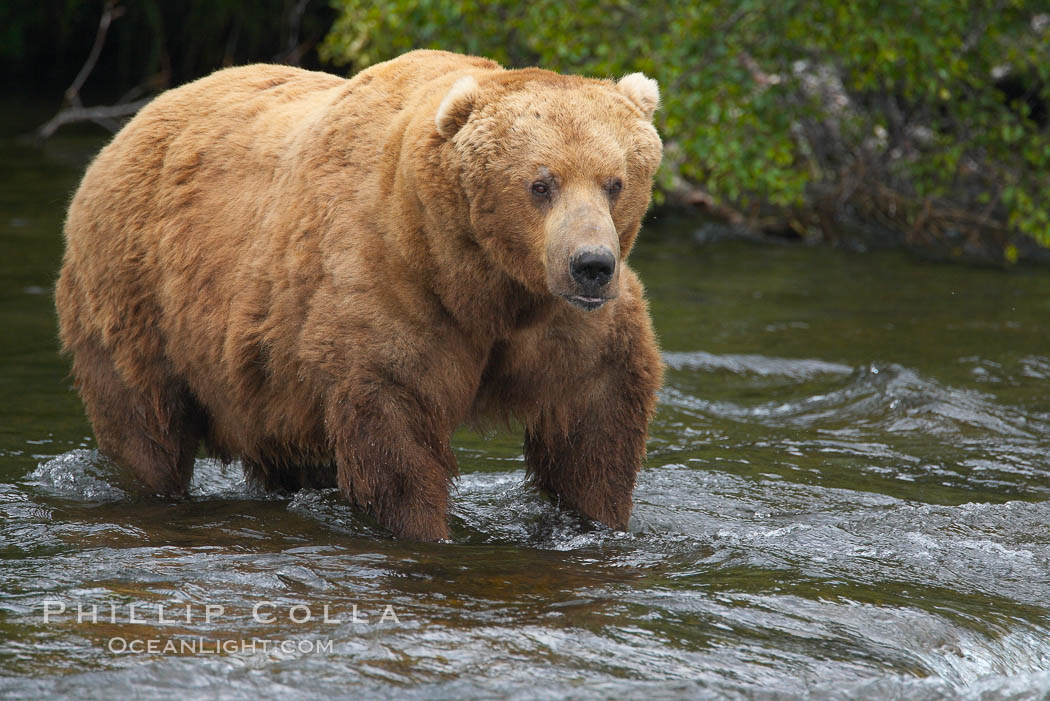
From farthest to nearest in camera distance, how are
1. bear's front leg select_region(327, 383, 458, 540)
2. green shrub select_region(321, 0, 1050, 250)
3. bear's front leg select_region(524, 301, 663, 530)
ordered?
green shrub select_region(321, 0, 1050, 250), bear's front leg select_region(524, 301, 663, 530), bear's front leg select_region(327, 383, 458, 540)

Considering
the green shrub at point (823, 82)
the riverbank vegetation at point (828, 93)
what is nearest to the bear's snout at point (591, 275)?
the riverbank vegetation at point (828, 93)

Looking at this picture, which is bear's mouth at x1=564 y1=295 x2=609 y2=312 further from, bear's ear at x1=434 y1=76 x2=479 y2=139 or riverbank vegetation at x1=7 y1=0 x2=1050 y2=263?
riverbank vegetation at x1=7 y1=0 x2=1050 y2=263

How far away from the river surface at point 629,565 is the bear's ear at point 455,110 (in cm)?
149

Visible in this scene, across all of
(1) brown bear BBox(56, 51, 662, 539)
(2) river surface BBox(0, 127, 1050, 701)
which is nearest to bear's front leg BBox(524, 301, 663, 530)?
(1) brown bear BBox(56, 51, 662, 539)

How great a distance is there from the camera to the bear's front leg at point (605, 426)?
4.94 metres

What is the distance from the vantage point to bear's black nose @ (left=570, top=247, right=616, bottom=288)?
13.8ft

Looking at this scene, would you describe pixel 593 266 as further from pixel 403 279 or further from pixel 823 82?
pixel 823 82

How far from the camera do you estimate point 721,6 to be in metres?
10.8

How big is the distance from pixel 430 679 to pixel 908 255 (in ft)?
32.6

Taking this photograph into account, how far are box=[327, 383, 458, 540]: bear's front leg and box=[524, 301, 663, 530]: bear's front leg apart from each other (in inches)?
16.4

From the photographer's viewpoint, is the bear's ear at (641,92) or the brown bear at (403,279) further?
the bear's ear at (641,92)

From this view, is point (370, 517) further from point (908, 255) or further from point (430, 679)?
point (908, 255)

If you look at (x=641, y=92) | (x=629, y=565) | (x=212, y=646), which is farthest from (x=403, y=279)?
(x=212, y=646)

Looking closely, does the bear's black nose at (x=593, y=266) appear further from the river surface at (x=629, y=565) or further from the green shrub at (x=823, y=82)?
the green shrub at (x=823, y=82)
